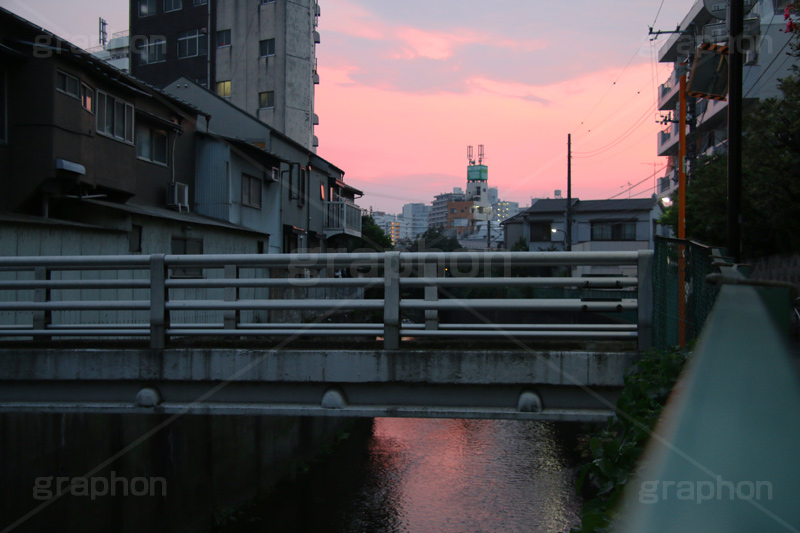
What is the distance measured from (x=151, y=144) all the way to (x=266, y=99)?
17.8 m

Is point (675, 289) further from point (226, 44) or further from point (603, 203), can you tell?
point (603, 203)

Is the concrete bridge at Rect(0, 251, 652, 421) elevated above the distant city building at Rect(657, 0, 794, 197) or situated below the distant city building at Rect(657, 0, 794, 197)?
below

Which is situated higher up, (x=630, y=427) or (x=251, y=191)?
(x=251, y=191)

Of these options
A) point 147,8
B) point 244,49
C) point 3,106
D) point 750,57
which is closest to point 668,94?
point 750,57

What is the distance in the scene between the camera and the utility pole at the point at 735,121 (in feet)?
30.1

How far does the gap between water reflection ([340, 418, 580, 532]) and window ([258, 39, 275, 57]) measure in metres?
23.5

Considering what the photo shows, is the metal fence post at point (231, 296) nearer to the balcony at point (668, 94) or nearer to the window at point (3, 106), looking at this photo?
the window at point (3, 106)

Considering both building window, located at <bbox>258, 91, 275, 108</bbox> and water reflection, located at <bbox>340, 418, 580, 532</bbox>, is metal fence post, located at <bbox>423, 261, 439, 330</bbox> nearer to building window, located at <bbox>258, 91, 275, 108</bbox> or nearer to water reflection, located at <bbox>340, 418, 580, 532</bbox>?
water reflection, located at <bbox>340, 418, 580, 532</bbox>

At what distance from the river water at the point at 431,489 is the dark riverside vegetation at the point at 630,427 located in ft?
26.8

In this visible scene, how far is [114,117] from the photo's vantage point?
14.4 metres

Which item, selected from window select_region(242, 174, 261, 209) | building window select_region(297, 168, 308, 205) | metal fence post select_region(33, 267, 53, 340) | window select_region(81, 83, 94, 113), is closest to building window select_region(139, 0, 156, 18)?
building window select_region(297, 168, 308, 205)

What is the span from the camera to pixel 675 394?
388 centimetres

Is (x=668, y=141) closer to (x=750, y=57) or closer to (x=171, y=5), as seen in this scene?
(x=750, y=57)

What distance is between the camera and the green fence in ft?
16.3
